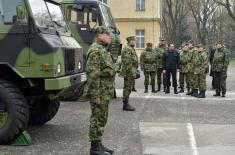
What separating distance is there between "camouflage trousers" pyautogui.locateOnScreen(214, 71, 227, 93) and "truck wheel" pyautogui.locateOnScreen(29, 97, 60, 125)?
23.6 feet

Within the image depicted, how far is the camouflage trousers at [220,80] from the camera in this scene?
51.9 ft

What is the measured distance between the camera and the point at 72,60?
9047 mm

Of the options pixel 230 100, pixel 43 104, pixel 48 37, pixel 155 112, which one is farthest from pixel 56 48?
pixel 230 100

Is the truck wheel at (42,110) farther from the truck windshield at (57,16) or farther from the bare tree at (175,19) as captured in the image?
the bare tree at (175,19)

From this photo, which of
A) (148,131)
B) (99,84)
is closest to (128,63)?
(148,131)

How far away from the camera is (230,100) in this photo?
49.1ft

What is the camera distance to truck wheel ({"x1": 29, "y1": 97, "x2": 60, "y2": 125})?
32.3ft

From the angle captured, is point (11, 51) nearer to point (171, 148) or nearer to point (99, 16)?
point (171, 148)

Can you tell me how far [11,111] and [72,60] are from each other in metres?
1.46

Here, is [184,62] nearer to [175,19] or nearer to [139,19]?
[139,19]

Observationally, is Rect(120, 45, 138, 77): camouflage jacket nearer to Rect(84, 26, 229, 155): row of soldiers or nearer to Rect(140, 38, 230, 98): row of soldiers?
Rect(84, 26, 229, 155): row of soldiers

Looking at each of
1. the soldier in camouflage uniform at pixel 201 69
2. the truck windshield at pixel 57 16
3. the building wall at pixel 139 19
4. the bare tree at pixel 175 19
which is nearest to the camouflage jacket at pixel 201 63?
the soldier in camouflage uniform at pixel 201 69

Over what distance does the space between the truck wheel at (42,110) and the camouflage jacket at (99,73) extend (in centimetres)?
252

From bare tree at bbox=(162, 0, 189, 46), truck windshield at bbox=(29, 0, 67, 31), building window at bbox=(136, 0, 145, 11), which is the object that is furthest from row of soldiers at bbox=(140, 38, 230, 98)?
bare tree at bbox=(162, 0, 189, 46)
